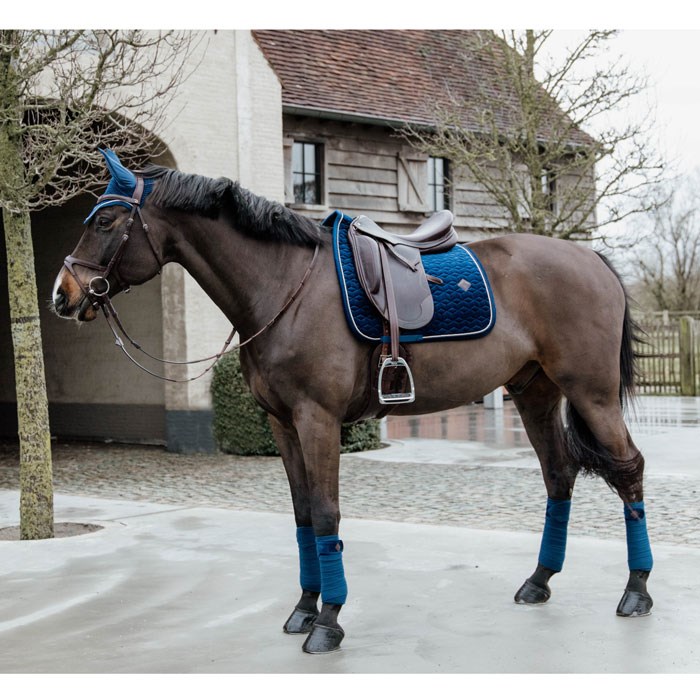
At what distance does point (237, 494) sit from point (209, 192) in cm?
553

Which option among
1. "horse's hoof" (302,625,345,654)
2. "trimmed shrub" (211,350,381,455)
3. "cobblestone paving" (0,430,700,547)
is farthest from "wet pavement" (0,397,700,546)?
Answer: "horse's hoof" (302,625,345,654)

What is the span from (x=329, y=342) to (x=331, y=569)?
107 cm

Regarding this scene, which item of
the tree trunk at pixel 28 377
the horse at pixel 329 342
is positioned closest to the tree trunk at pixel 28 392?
the tree trunk at pixel 28 377

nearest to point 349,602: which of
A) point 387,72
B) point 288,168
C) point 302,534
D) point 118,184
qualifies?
point 302,534

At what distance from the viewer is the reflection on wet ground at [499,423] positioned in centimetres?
1423

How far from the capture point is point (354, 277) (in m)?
4.78

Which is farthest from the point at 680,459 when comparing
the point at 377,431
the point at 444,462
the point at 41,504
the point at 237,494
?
the point at 41,504

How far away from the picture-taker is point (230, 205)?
4766 millimetres

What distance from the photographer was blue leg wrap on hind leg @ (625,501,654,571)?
5016 millimetres

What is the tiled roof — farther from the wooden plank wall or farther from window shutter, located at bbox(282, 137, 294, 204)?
window shutter, located at bbox(282, 137, 294, 204)

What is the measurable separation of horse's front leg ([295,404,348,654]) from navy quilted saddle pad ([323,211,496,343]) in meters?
0.51

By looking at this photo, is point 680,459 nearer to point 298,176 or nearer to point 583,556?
point 583,556

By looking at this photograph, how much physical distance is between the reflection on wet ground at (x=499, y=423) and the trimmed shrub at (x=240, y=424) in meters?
1.81

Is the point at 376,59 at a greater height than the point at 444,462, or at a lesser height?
greater
